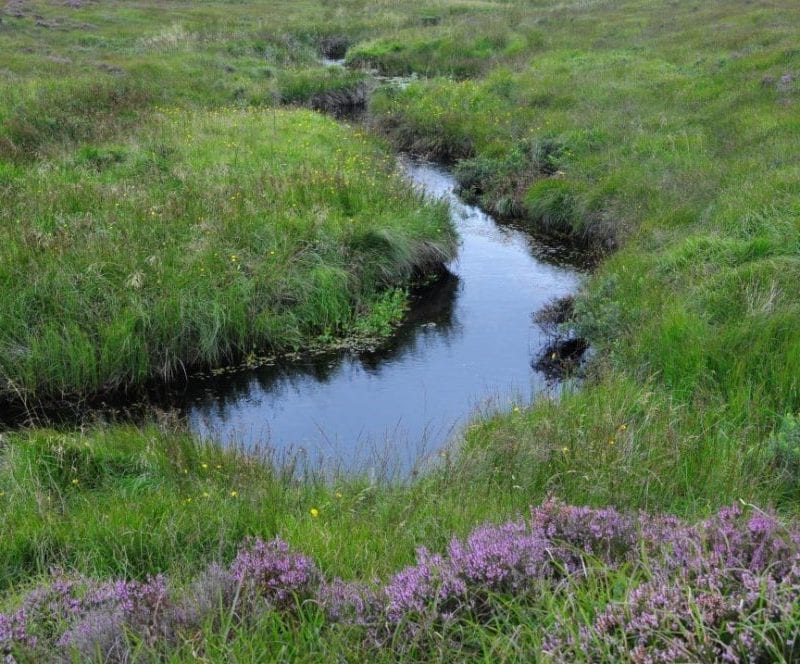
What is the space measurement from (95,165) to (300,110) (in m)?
7.37

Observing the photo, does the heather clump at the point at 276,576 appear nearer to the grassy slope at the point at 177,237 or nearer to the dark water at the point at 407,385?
the dark water at the point at 407,385

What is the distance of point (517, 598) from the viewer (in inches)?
146

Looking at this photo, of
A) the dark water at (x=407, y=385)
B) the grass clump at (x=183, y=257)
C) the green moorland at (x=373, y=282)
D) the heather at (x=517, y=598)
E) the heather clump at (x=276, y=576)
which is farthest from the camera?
the grass clump at (x=183, y=257)

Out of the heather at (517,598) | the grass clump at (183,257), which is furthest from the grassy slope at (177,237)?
the heather at (517,598)

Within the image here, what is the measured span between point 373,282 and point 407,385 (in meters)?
2.74

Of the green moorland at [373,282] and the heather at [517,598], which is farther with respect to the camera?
the green moorland at [373,282]

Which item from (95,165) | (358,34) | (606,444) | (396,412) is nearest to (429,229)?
(396,412)

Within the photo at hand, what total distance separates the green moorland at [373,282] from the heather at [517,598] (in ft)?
0.28

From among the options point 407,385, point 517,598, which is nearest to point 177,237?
point 407,385

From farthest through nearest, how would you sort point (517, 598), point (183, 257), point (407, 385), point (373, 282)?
point (373, 282) → point (183, 257) → point (407, 385) → point (517, 598)

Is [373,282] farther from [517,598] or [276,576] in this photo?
[517,598]

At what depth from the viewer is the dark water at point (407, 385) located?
8664mm

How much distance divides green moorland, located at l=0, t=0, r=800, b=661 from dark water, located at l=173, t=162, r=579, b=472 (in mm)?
699

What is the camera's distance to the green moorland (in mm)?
5071
